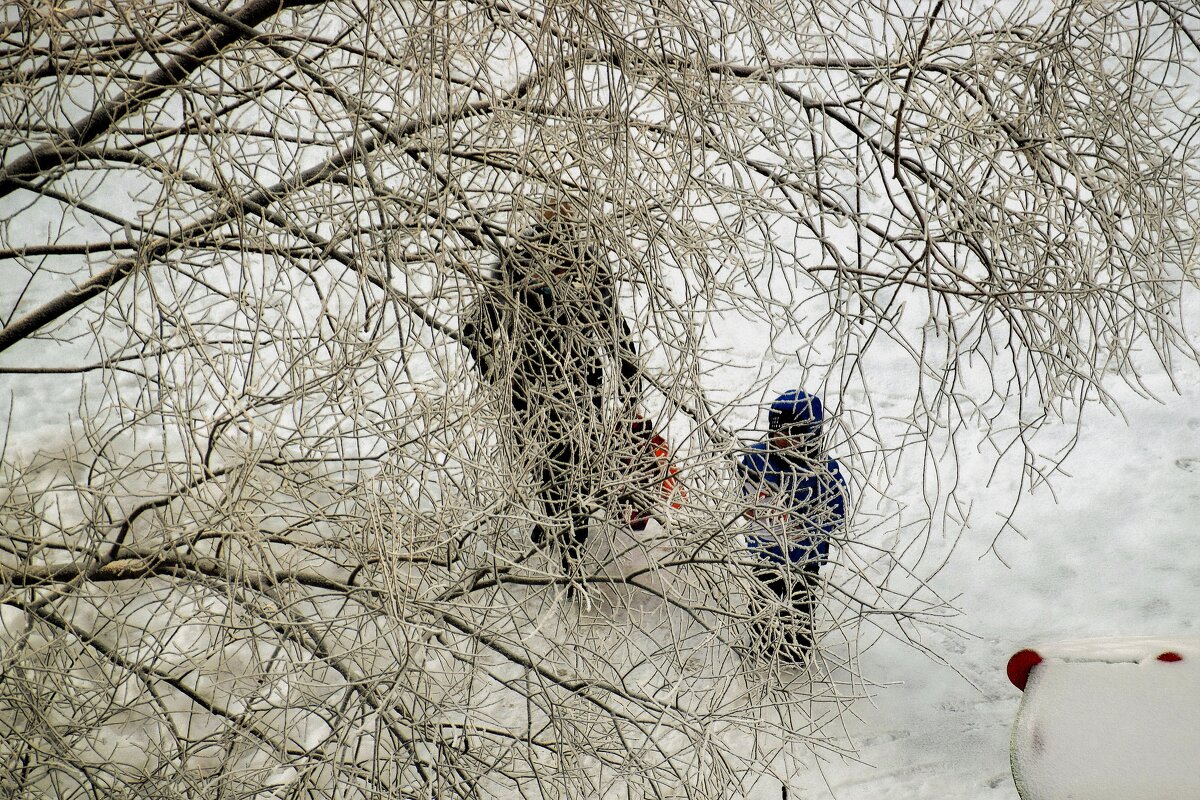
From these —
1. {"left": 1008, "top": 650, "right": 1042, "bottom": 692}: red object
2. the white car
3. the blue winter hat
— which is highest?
the blue winter hat

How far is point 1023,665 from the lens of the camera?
3408mm

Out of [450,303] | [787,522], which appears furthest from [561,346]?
[787,522]

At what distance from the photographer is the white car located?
3029 mm

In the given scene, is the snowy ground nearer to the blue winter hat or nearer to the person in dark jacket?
the blue winter hat

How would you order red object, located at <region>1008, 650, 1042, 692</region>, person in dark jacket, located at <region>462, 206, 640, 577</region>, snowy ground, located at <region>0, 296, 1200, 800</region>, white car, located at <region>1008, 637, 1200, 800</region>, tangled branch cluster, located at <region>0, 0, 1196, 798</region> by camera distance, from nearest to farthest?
tangled branch cluster, located at <region>0, 0, 1196, 798</region> < person in dark jacket, located at <region>462, 206, 640, 577</region> < white car, located at <region>1008, 637, 1200, 800</region> < red object, located at <region>1008, 650, 1042, 692</region> < snowy ground, located at <region>0, 296, 1200, 800</region>

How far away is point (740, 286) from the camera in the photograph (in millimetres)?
7016

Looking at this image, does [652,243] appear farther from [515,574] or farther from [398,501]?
[515,574]

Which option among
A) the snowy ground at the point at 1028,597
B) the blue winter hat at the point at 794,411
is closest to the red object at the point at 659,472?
the blue winter hat at the point at 794,411

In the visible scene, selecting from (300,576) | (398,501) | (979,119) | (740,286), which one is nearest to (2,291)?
(740,286)

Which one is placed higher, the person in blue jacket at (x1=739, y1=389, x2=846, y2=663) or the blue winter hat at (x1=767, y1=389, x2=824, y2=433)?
the blue winter hat at (x1=767, y1=389, x2=824, y2=433)

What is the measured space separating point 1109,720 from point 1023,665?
315mm

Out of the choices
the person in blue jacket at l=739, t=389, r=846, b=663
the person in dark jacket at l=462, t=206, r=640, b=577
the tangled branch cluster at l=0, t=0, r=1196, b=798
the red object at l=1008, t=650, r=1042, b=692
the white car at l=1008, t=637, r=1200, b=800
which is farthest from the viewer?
the red object at l=1008, t=650, r=1042, b=692

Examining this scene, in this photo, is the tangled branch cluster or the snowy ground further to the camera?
the snowy ground

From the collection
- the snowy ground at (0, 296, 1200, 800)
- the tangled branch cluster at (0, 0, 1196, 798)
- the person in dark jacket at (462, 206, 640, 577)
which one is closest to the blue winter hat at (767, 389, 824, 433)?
the tangled branch cluster at (0, 0, 1196, 798)
